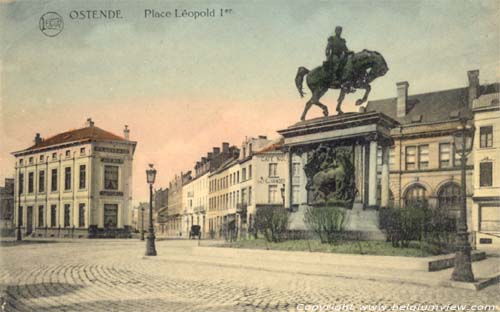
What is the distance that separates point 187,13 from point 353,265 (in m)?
5.89

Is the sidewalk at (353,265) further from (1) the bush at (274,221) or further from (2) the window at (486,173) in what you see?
(2) the window at (486,173)

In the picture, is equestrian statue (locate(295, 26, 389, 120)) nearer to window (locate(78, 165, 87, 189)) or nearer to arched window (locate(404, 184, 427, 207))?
arched window (locate(404, 184, 427, 207))

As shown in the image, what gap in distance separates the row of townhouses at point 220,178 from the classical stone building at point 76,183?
0.03 meters

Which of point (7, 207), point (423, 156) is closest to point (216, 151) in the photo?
point (423, 156)

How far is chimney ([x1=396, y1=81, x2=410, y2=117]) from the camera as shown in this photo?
10.6 metres

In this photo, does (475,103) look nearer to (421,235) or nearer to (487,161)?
(487,161)

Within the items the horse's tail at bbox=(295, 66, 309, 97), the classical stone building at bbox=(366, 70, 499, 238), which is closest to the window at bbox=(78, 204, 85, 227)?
the horse's tail at bbox=(295, 66, 309, 97)

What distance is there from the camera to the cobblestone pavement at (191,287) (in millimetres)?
8172

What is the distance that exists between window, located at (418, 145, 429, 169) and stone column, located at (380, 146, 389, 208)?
2.47 ft

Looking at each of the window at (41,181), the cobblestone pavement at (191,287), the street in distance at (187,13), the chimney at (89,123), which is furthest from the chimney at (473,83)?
the window at (41,181)

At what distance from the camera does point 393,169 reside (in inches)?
494

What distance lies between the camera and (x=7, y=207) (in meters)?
12.6

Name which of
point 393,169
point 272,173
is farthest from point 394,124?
point 272,173

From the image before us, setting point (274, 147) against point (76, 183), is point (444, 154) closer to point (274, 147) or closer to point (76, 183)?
point (274, 147)
